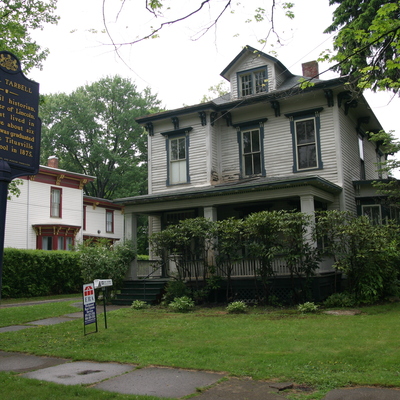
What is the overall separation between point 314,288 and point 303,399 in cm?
934

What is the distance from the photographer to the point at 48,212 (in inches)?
1222

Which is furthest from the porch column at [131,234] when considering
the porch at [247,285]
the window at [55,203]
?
the window at [55,203]

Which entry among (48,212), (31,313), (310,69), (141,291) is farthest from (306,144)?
(48,212)

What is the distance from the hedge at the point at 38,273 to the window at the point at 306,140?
10.3 meters

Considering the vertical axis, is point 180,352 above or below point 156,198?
below

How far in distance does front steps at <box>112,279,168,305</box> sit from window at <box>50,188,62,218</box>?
17.0 meters

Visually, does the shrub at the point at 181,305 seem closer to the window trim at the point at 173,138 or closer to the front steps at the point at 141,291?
the front steps at the point at 141,291

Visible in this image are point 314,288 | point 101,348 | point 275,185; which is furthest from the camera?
point 275,185

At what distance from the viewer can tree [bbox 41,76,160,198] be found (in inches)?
1718

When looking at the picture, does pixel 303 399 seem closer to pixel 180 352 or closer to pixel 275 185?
pixel 180 352

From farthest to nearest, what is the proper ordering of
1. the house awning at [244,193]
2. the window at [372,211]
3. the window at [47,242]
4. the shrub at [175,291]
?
1. the window at [47,242]
2. the window at [372,211]
3. the shrub at [175,291]
4. the house awning at [244,193]

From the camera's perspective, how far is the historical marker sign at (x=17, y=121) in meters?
7.77

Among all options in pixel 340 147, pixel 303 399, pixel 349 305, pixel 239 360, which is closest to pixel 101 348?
pixel 239 360

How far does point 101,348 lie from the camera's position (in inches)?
323
